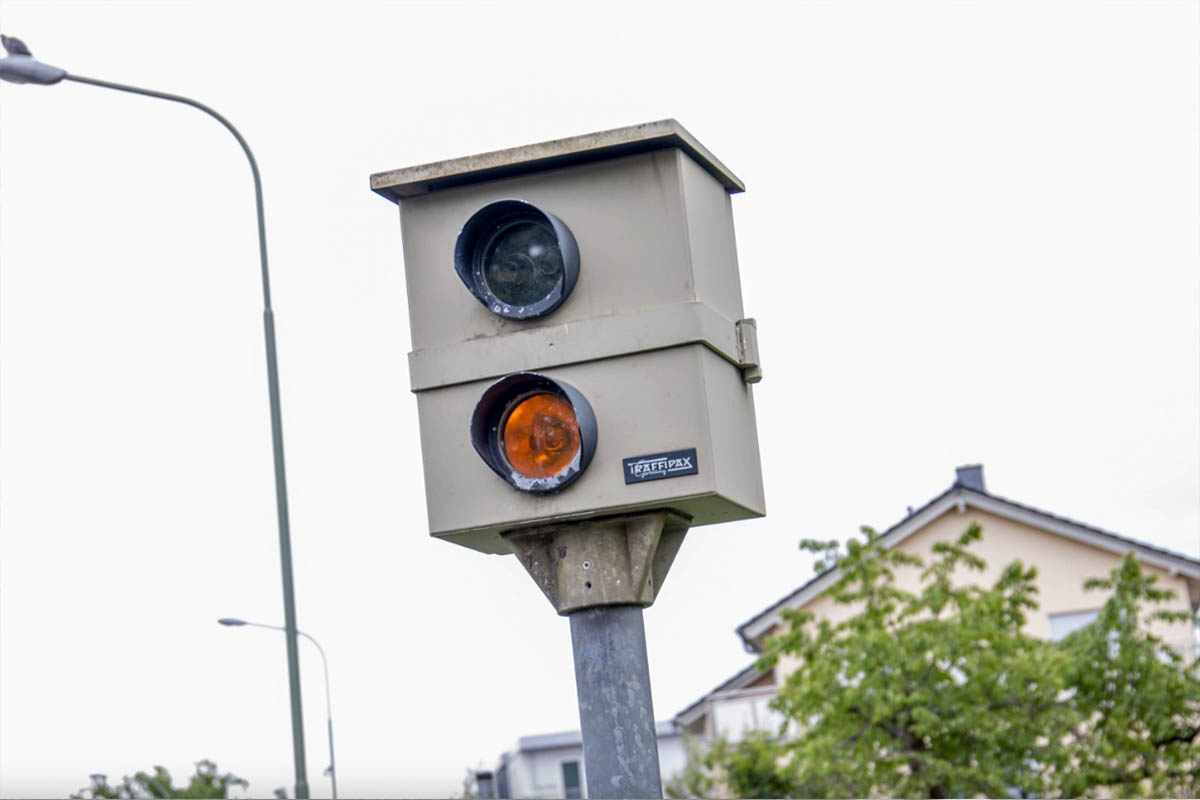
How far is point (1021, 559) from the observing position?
35.4 m

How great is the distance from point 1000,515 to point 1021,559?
0.96 m

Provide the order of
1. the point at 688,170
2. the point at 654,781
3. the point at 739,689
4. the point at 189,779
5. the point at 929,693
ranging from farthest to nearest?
the point at 739,689 < the point at 189,779 < the point at 929,693 < the point at 688,170 < the point at 654,781

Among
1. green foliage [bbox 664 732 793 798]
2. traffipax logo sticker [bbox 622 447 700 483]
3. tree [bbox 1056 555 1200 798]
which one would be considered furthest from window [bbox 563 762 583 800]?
traffipax logo sticker [bbox 622 447 700 483]

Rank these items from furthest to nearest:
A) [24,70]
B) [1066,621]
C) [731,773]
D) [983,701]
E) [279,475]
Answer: [1066,621], [731,773], [983,701], [279,475], [24,70]

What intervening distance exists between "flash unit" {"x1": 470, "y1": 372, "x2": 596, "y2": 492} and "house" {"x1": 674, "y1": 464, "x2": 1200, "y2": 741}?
1173 inches

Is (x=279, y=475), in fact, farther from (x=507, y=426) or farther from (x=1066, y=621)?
(x=1066, y=621)

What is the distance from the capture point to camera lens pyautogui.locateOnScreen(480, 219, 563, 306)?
5.08m

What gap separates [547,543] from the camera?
5.02 meters

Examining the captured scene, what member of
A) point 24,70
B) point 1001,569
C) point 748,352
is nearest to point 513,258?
point 748,352

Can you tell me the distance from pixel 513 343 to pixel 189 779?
2867cm

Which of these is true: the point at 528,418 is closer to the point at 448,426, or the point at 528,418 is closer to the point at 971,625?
the point at 448,426

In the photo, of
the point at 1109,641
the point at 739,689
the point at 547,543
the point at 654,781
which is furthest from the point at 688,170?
the point at 739,689

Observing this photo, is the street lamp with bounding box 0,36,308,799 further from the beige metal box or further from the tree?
the tree

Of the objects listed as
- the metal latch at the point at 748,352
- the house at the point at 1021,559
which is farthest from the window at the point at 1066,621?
the metal latch at the point at 748,352
